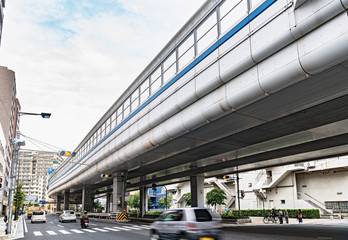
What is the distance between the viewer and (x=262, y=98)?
1471 centimetres

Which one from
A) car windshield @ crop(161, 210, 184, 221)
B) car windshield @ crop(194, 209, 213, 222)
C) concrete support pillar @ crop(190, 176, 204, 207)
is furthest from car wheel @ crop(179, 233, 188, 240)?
concrete support pillar @ crop(190, 176, 204, 207)

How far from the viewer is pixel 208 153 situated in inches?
1103

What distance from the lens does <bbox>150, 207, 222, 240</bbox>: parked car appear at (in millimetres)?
12188

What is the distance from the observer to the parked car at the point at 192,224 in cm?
1219

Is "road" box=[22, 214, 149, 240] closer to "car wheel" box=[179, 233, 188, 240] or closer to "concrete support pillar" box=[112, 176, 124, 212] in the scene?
"car wheel" box=[179, 233, 188, 240]

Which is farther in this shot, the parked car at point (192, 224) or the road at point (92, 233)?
the road at point (92, 233)

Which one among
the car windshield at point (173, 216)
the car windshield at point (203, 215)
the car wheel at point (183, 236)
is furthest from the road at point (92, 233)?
the car windshield at point (203, 215)

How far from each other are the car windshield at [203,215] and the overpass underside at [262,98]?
17.7 ft

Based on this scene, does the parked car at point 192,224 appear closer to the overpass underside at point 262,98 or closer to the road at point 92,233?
the road at point 92,233

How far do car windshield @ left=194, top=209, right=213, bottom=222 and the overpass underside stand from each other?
5.38 meters

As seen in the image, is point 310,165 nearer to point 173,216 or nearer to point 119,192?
point 119,192

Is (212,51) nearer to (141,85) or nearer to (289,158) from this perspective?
(141,85)

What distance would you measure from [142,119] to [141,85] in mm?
4687

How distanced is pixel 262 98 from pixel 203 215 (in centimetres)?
592
